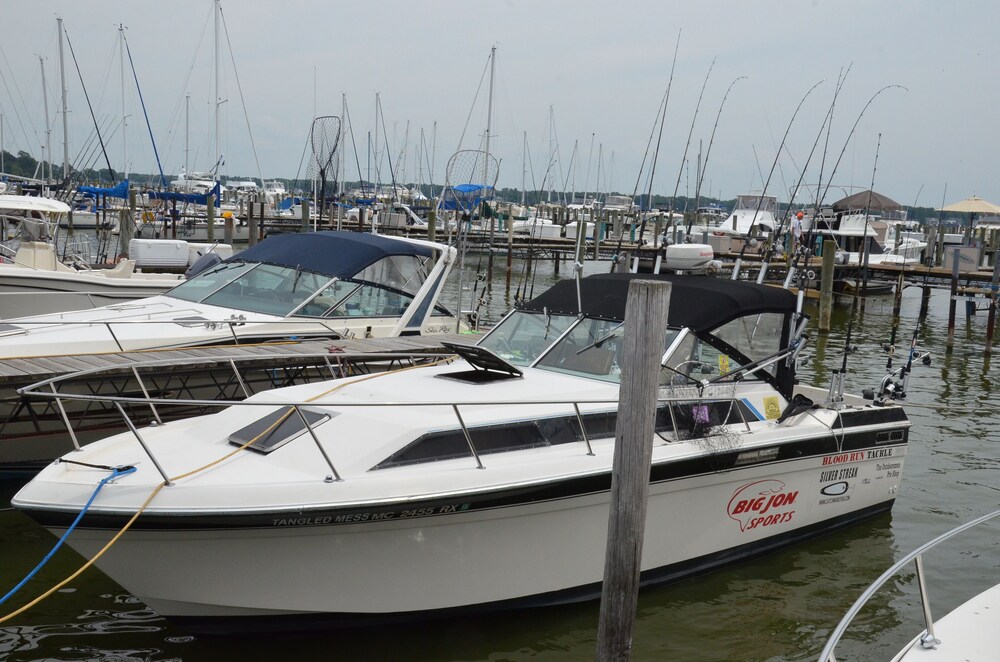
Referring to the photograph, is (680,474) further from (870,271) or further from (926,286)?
(870,271)

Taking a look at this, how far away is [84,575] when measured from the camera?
7.05 m

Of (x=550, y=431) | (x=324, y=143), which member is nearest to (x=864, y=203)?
(x=324, y=143)

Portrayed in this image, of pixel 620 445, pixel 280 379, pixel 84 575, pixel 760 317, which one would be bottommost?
pixel 84 575

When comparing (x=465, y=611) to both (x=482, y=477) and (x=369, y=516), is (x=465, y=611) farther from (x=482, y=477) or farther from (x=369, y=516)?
(x=369, y=516)

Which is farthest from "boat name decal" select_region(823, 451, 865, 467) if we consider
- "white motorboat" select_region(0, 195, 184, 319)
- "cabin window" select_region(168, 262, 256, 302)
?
"white motorboat" select_region(0, 195, 184, 319)

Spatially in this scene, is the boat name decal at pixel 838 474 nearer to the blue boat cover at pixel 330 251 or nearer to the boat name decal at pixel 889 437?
the boat name decal at pixel 889 437

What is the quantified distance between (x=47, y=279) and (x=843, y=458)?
1202 cm

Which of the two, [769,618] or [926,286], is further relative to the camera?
[926,286]

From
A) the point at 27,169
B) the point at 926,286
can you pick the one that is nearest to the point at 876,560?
the point at 926,286

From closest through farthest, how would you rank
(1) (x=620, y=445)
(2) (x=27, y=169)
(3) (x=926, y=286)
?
(1) (x=620, y=445), (3) (x=926, y=286), (2) (x=27, y=169)

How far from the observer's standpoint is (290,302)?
11.0 metres

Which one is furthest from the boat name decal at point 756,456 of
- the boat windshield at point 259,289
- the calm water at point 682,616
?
the boat windshield at point 259,289

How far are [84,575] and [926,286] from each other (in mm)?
22784

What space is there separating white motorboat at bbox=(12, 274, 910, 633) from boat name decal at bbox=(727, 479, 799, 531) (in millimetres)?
18
